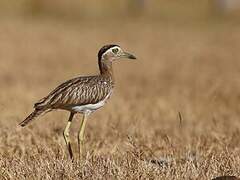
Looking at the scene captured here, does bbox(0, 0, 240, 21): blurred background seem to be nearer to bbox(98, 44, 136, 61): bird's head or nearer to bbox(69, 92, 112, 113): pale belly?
bbox(98, 44, 136, 61): bird's head

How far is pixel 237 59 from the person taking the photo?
20.1m

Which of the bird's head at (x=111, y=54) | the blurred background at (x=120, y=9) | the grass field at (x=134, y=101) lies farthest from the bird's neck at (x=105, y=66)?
the blurred background at (x=120, y=9)

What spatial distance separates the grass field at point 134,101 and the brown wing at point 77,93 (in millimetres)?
449

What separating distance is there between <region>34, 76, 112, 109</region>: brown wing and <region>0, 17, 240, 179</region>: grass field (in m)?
0.45

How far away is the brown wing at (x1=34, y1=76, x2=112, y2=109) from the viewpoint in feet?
24.1

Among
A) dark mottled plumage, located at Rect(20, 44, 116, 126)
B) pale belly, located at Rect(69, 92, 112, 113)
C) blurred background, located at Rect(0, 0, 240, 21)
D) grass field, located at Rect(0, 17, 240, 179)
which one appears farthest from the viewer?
blurred background, located at Rect(0, 0, 240, 21)

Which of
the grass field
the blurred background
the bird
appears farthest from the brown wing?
the blurred background

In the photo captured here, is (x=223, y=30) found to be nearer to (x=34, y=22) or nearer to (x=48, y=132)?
(x=34, y=22)

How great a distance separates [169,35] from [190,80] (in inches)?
361

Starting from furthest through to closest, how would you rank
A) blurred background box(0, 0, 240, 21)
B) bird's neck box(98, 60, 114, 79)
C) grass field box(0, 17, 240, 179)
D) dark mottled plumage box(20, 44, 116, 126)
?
blurred background box(0, 0, 240, 21) → bird's neck box(98, 60, 114, 79) → dark mottled plumage box(20, 44, 116, 126) → grass field box(0, 17, 240, 179)

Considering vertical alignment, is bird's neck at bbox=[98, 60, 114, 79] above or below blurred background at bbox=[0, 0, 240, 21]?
above

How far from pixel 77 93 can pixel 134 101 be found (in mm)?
5954

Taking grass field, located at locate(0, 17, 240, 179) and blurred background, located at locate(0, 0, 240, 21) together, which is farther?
blurred background, located at locate(0, 0, 240, 21)

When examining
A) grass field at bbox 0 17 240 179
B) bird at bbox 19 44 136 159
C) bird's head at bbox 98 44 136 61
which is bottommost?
grass field at bbox 0 17 240 179
